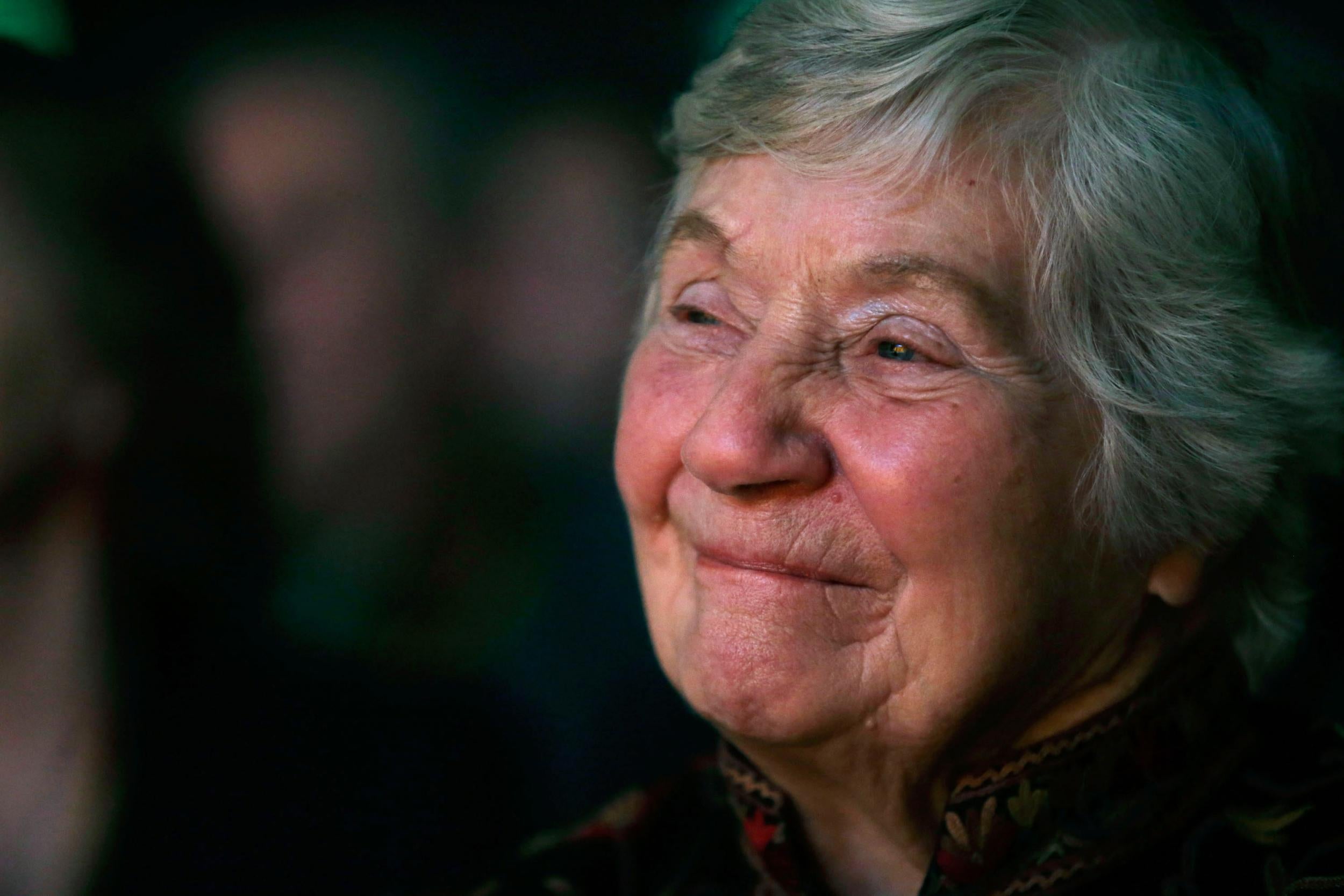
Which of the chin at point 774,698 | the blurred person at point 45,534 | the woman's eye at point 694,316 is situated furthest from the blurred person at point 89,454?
the chin at point 774,698

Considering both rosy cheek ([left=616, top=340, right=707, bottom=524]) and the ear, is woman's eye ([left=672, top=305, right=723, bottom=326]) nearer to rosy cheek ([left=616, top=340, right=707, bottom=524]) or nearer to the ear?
rosy cheek ([left=616, top=340, right=707, bottom=524])

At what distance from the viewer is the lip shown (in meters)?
1.25

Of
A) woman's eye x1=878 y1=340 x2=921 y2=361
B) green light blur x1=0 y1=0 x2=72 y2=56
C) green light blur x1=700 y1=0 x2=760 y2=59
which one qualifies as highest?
green light blur x1=0 y1=0 x2=72 y2=56

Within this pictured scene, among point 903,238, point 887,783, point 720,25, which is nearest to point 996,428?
point 903,238

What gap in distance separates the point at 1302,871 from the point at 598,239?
142 cm

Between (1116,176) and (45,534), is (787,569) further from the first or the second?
(45,534)

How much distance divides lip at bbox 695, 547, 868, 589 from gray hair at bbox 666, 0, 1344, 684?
0.97 ft

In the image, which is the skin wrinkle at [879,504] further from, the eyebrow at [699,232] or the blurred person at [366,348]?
the blurred person at [366,348]

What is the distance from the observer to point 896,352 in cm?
129

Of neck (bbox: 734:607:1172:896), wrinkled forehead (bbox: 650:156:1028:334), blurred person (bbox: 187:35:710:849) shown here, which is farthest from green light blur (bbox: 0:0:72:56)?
neck (bbox: 734:607:1172:896)

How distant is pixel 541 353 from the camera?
199 cm

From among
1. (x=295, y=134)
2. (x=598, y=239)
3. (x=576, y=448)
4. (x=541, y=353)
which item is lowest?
(x=576, y=448)

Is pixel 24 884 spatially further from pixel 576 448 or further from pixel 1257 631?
pixel 1257 631

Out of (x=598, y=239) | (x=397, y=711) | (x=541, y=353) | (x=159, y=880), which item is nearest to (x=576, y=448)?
(x=541, y=353)
